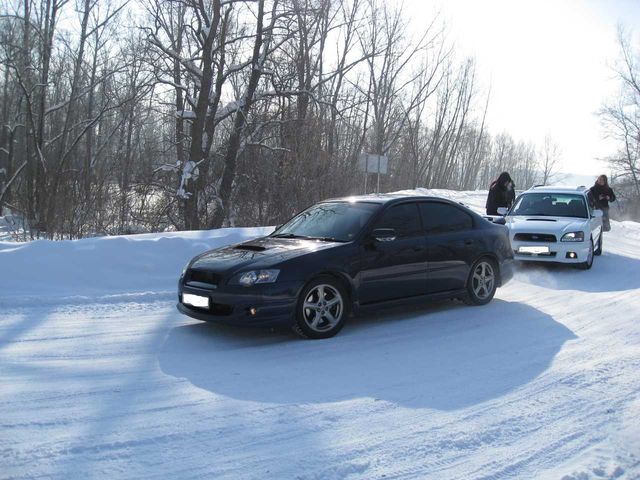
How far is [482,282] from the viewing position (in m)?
8.19

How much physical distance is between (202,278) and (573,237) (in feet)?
25.2

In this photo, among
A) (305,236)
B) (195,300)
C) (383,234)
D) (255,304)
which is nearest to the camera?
(255,304)

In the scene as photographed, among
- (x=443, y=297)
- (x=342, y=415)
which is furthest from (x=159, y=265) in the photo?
(x=342, y=415)

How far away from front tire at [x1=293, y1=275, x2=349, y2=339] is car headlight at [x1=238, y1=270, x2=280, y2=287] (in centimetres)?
36

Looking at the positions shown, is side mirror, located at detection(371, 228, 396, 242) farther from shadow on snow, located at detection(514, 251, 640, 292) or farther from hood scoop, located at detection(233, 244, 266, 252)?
shadow on snow, located at detection(514, 251, 640, 292)

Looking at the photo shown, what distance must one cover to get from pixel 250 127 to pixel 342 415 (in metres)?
17.8

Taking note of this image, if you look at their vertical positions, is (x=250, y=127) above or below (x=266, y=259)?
above

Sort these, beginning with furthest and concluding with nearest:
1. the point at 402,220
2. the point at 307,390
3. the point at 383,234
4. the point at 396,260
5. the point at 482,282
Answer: the point at 482,282
the point at 402,220
the point at 396,260
the point at 383,234
the point at 307,390

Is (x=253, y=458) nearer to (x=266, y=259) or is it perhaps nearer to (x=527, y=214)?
(x=266, y=259)

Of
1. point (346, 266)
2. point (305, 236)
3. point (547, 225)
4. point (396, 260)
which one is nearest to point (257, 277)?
point (346, 266)

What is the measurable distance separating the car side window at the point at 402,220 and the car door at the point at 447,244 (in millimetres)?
133

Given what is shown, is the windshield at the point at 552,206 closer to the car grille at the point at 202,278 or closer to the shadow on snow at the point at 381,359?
the shadow on snow at the point at 381,359

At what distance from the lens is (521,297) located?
29.3 feet

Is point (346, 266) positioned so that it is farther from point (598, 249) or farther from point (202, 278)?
point (598, 249)
